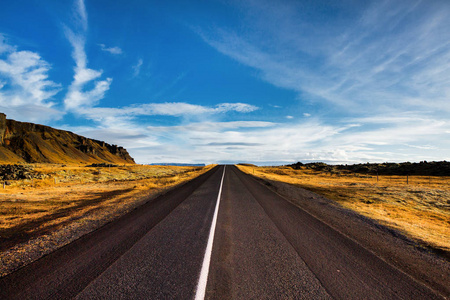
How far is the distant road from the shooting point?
341cm

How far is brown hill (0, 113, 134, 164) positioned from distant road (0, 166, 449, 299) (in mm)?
100517

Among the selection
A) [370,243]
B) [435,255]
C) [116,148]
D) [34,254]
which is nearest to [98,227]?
[34,254]

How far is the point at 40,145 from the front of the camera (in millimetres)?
112812

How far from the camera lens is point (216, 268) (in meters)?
4.19

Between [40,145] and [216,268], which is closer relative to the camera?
[216,268]

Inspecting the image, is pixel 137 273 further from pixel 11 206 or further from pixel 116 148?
pixel 116 148

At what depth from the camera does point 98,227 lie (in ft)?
22.6

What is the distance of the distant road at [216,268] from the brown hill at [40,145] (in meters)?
101

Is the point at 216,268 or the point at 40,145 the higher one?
the point at 40,145

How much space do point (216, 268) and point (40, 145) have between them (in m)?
147

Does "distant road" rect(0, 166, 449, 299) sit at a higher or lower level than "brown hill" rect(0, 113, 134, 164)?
lower

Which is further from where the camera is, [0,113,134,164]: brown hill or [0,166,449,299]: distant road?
[0,113,134,164]: brown hill

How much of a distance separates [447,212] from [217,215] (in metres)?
13.8

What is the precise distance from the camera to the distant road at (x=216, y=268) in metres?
3.41
